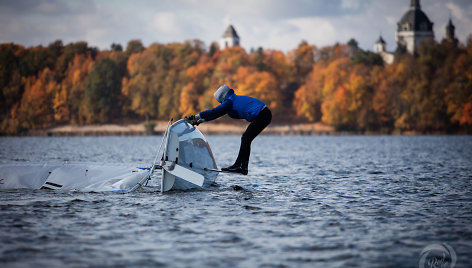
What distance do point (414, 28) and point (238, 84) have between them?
9468 centimetres

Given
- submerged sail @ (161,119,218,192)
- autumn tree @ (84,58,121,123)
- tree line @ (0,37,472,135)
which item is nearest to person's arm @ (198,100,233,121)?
submerged sail @ (161,119,218,192)

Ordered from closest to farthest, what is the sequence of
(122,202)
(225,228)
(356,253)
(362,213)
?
1. (356,253)
2. (225,228)
3. (362,213)
4. (122,202)

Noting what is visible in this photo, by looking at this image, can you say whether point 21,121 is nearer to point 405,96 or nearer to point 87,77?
point 87,77

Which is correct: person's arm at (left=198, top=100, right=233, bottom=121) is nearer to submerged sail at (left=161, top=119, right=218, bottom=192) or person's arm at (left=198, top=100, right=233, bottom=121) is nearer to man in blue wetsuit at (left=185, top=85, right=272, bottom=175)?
man in blue wetsuit at (left=185, top=85, right=272, bottom=175)

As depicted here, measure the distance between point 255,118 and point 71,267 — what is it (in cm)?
827

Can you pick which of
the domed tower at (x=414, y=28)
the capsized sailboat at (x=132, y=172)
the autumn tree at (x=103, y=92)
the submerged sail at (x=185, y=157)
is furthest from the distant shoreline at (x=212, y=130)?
the domed tower at (x=414, y=28)

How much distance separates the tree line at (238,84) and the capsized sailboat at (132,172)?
87132 millimetres

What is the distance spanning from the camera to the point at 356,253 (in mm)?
7754

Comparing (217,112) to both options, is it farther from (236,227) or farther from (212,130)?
(212,130)

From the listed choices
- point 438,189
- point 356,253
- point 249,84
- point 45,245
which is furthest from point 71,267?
point 249,84

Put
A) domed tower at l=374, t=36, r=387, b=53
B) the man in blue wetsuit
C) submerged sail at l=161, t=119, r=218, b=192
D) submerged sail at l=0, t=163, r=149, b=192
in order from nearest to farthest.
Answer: submerged sail at l=161, t=119, r=218, b=192 < the man in blue wetsuit < submerged sail at l=0, t=163, r=149, b=192 < domed tower at l=374, t=36, r=387, b=53

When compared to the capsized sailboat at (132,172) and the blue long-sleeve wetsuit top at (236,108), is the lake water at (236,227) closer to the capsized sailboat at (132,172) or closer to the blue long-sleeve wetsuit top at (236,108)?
the capsized sailboat at (132,172)

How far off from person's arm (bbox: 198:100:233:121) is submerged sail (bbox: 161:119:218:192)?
58 cm

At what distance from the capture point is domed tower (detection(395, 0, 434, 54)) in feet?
605
